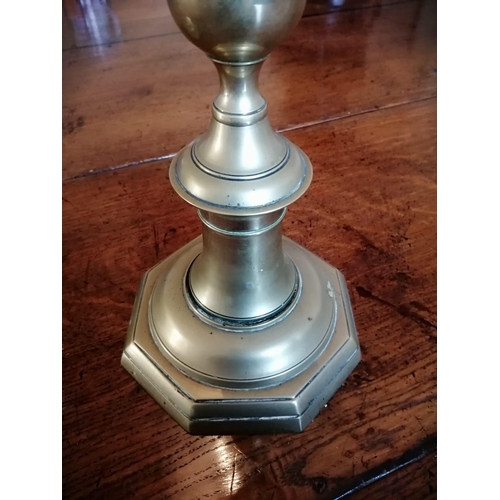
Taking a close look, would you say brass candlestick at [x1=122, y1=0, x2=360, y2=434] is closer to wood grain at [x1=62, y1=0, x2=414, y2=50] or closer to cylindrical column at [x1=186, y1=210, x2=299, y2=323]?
cylindrical column at [x1=186, y1=210, x2=299, y2=323]

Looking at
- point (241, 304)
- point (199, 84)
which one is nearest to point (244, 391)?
point (241, 304)

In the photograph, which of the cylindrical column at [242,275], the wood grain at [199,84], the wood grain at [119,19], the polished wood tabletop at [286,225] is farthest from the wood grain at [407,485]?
the wood grain at [119,19]

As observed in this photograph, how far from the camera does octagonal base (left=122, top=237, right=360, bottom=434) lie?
38 cm

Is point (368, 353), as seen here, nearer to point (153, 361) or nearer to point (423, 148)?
point (153, 361)

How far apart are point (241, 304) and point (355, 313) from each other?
123mm

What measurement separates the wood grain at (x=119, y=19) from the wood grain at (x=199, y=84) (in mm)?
33

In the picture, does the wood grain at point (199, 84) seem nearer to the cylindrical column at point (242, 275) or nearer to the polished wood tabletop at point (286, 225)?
the polished wood tabletop at point (286, 225)

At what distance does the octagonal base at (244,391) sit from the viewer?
1.25ft

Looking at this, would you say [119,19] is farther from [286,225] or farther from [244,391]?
[244,391]

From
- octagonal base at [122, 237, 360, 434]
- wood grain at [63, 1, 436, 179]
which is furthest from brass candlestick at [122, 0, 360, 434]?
wood grain at [63, 1, 436, 179]

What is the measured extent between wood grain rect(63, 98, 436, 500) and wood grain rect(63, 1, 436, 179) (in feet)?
0.12

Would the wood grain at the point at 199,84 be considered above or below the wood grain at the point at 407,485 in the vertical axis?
above

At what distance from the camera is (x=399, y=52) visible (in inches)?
33.1

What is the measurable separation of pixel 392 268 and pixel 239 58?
0.29 meters
